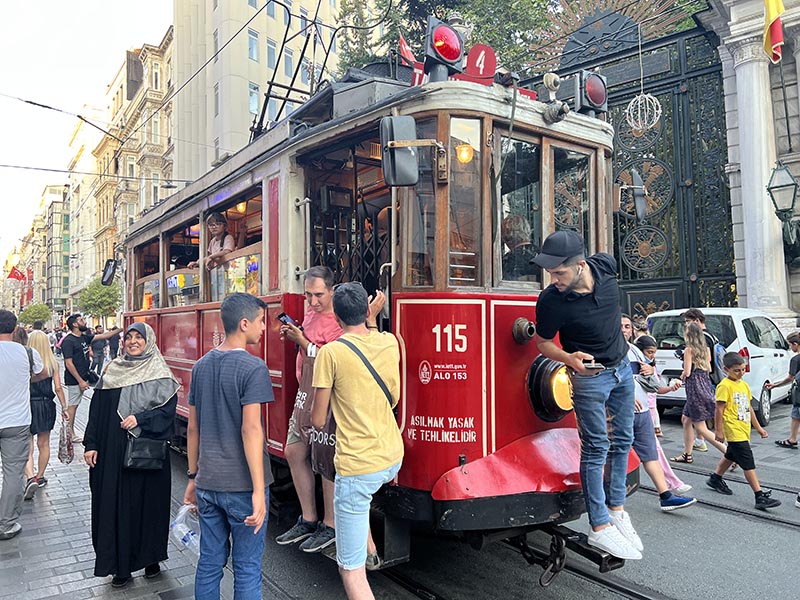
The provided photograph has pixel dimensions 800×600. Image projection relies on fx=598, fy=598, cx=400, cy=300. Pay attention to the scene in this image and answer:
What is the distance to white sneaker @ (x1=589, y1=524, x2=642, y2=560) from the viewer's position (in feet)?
10.4

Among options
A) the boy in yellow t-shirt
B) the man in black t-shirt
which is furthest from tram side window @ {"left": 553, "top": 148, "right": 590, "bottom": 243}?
the man in black t-shirt

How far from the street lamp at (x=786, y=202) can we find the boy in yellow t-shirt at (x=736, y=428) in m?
8.27

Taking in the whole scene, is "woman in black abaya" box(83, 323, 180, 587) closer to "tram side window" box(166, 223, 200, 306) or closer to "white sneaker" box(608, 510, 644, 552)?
"tram side window" box(166, 223, 200, 306)

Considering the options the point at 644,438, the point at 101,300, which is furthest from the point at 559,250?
the point at 101,300

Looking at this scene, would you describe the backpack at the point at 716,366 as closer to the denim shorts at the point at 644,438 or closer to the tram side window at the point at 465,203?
the denim shorts at the point at 644,438

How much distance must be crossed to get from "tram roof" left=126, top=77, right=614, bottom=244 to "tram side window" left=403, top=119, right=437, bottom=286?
19 centimetres

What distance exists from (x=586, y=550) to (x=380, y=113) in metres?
2.89

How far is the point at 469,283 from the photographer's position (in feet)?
12.2

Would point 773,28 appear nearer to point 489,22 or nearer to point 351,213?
point 489,22

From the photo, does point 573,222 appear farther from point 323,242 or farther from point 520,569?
point 520,569

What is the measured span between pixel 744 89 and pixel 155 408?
1396cm

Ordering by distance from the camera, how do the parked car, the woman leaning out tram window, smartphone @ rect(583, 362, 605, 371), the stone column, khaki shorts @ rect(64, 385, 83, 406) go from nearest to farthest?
smartphone @ rect(583, 362, 605, 371), the woman leaning out tram window, khaki shorts @ rect(64, 385, 83, 406), the parked car, the stone column

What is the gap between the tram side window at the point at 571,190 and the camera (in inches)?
167

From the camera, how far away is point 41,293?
86.8 m
